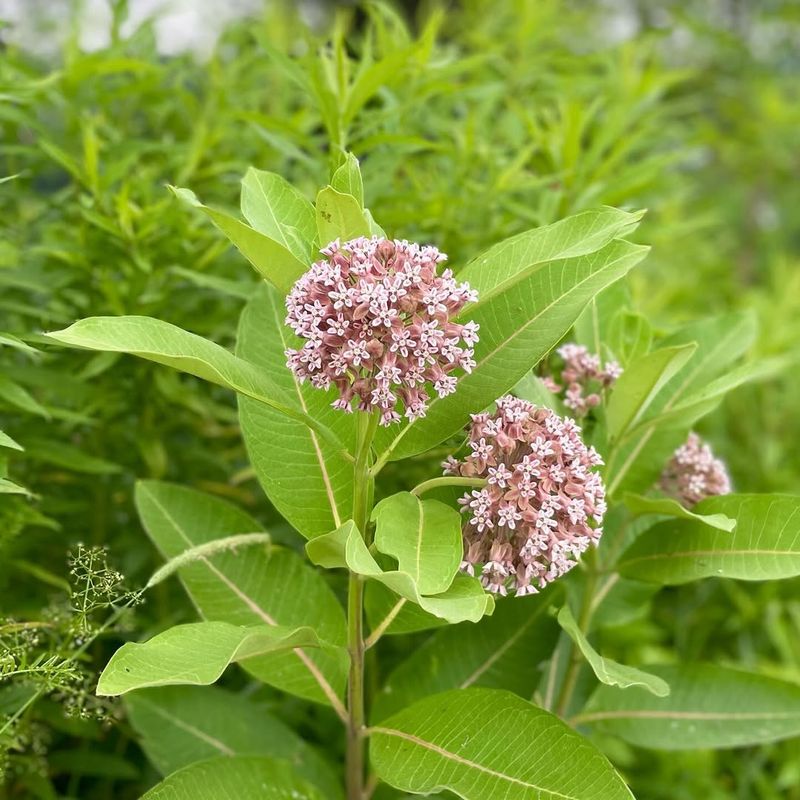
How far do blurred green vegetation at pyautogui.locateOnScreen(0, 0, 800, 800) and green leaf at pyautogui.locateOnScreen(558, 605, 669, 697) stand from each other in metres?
0.65

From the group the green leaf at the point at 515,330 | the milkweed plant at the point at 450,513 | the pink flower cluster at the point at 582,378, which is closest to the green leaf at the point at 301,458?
the milkweed plant at the point at 450,513

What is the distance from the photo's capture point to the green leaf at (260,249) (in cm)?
101

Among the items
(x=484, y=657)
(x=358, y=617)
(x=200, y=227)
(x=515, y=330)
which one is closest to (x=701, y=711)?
(x=484, y=657)

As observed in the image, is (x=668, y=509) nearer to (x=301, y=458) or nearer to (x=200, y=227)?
(x=301, y=458)

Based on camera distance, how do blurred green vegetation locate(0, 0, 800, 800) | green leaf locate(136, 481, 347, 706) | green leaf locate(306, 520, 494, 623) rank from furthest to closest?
blurred green vegetation locate(0, 0, 800, 800) → green leaf locate(136, 481, 347, 706) → green leaf locate(306, 520, 494, 623)

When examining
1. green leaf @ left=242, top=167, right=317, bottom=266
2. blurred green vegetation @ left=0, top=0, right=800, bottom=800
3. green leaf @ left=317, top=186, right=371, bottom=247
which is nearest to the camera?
green leaf @ left=317, top=186, right=371, bottom=247

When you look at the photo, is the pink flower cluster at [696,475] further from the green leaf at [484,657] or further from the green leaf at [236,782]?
the green leaf at [236,782]

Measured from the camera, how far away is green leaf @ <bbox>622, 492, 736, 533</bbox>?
118 cm

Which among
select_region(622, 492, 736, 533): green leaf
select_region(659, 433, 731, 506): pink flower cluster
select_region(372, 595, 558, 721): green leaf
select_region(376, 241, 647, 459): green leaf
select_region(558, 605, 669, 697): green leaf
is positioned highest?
select_region(376, 241, 647, 459): green leaf

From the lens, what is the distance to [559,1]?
320cm

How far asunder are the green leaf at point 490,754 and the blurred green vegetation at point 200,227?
47 centimetres

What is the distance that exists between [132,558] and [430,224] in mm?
827

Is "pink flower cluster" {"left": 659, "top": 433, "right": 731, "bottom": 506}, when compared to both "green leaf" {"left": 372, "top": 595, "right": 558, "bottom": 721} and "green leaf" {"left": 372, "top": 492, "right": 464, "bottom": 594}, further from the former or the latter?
"green leaf" {"left": 372, "top": 492, "right": 464, "bottom": 594}

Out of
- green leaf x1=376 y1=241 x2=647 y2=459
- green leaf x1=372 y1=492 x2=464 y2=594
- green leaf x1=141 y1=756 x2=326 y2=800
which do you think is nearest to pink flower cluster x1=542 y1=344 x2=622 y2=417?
green leaf x1=376 y1=241 x2=647 y2=459
